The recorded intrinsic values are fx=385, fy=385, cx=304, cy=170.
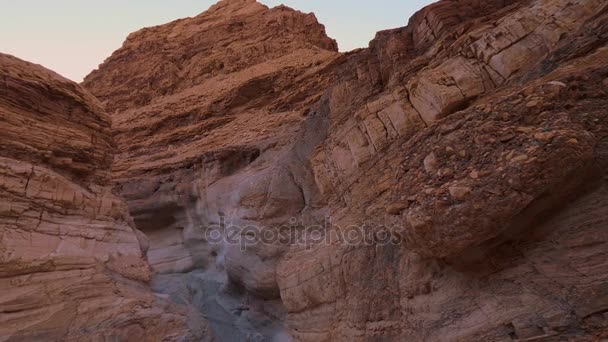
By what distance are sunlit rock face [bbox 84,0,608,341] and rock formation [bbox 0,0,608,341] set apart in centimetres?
4

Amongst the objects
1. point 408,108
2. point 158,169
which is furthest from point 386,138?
point 158,169

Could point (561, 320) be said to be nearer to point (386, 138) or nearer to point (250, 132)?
point (386, 138)

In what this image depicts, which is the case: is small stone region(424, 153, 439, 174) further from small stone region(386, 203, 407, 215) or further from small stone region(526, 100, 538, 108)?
small stone region(526, 100, 538, 108)

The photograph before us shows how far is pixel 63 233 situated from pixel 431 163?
749cm

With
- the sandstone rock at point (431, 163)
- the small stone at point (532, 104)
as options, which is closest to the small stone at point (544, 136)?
the small stone at point (532, 104)

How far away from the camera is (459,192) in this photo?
537 centimetres

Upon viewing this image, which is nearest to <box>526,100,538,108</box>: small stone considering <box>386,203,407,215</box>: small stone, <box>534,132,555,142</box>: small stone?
<box>534,132,555,142</box>: small stone

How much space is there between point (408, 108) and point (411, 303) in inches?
170

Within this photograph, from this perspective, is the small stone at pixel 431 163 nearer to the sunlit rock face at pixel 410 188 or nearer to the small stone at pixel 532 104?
the sunlit rock face at pixel 410 188

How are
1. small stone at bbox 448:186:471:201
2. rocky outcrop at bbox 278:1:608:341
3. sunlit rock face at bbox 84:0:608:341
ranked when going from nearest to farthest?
rocky outcrop at bbox 278:1:608:341, sunlit rock face at bbox 84:0:608:341, small stone at bbox 448:186:471:201

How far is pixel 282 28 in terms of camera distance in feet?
74.2

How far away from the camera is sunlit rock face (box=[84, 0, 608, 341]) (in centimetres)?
493

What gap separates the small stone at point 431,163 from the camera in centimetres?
608

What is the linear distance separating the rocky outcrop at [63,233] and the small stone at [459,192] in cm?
637
